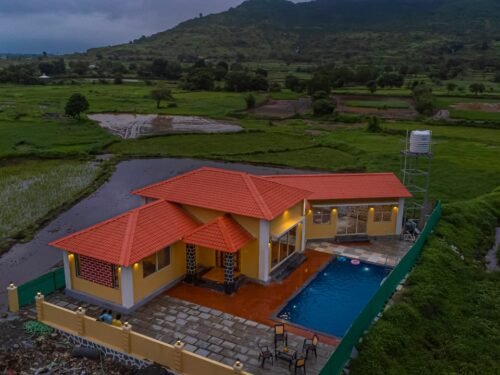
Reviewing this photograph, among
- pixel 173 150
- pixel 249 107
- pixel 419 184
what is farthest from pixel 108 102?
pixel 419 184

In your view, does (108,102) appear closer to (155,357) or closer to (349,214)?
(349,214)

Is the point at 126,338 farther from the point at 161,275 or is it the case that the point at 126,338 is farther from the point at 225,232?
the point at 225,232

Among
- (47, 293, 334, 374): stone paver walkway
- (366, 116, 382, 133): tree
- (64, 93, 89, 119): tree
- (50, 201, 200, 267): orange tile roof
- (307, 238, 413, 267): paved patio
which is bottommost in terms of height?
(307, 238, 413, 267): paved patio

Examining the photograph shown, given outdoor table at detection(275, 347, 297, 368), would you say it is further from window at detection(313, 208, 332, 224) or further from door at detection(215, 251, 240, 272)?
window at detection(313, 208, 332, 224)

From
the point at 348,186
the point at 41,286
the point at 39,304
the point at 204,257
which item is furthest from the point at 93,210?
the point at 348,186

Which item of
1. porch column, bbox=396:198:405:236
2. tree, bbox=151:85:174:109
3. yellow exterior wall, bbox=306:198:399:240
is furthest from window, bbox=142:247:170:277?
tree, bbox=151:85:174:109

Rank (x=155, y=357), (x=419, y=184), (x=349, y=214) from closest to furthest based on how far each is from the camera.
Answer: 1. (x=155, y=357)
2. (x=349, y=214)
3. (x=419, y=184)
